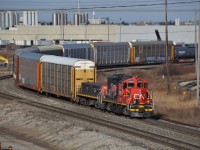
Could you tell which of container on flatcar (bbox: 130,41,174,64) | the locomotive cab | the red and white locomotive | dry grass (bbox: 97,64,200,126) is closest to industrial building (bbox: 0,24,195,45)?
container on flatcar (bbox: 130,41,174,64)

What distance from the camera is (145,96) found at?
30344mm

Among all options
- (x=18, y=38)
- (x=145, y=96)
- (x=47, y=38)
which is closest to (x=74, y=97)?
(x=145, y=96)

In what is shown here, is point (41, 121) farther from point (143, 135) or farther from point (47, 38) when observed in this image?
point (47, 38)

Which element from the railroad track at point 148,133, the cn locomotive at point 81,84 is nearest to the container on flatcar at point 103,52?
the cn locomotive at point 81,84

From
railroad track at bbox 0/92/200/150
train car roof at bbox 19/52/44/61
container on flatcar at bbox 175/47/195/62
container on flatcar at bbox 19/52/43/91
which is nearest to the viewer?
railroad track at bbox 0/92/200/150

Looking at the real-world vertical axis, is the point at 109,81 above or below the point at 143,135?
above

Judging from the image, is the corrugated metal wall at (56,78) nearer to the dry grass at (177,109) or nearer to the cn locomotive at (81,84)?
the cn locomotive at (81,84)

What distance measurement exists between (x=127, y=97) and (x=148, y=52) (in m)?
43.9

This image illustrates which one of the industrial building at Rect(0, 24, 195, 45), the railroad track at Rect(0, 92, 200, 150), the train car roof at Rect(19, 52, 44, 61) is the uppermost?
the industrial building at Rect(0, 24, 195, 45)

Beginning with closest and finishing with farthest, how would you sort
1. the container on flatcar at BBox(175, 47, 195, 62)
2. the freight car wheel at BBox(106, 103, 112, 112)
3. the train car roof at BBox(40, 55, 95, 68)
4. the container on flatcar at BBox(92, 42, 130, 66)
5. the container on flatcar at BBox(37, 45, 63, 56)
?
the freight car wheel at BBox(106, 103, 112, 112) < the train car roof at BBox(40, 55, 95, 68) < the container on flatcar at BBox(37, 45, 63, 56) < the container on flatcar at BBox(92, 42, 130, 66) < the container on flatcar at BBox(175, 47, 195, 62)

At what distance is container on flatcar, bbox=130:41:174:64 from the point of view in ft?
234

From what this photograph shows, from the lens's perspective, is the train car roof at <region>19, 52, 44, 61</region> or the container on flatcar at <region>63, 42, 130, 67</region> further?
the container on flatcar at <region>63, 42, 130, 67</region>

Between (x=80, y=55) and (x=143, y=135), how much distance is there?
129 ft

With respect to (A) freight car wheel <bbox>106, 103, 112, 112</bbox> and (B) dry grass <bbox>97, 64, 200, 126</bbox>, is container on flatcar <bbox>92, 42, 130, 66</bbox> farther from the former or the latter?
(A) freight car wheel <bbox>106, 103, 112, 112</bbox>
